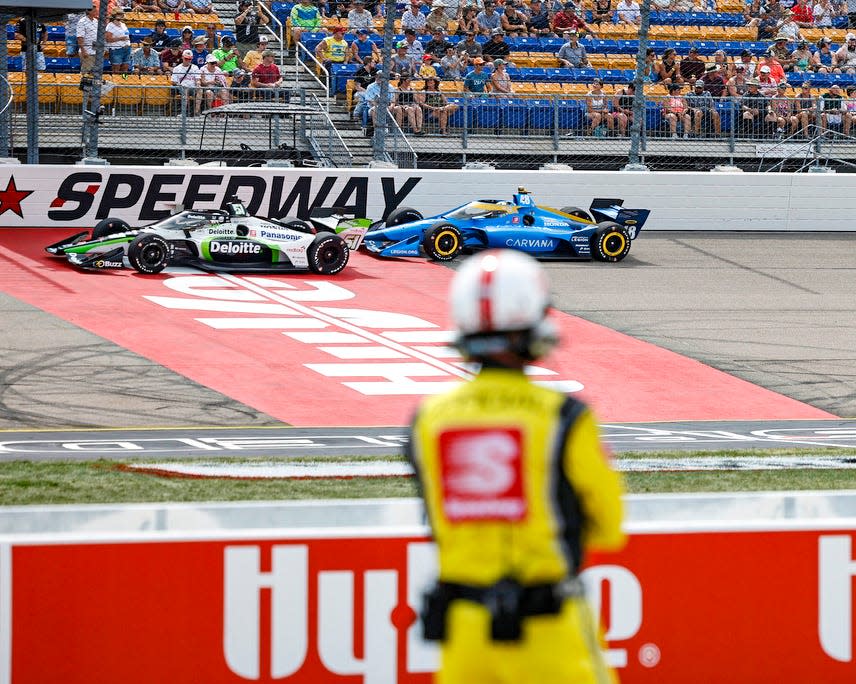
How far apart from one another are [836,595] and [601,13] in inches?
927

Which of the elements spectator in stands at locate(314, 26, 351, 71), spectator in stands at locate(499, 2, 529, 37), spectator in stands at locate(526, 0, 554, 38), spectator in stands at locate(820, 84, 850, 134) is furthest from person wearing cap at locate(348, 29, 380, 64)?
spectator in stands at locate(820, 84, 850, 134)

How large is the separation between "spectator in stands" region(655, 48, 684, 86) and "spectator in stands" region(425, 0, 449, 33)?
381 centimetres

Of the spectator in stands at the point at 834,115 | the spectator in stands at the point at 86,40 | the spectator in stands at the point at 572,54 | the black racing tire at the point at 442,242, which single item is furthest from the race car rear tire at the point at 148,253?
the spectator in stands at the point at 834,115

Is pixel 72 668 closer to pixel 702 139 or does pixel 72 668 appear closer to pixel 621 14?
pixel 702 139

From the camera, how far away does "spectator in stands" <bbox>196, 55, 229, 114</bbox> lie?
2227 centimetres

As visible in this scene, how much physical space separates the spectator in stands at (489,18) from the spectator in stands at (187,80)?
558cm

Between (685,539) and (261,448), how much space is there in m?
6.02

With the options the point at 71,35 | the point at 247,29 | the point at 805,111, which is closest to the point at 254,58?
the point at 247,29

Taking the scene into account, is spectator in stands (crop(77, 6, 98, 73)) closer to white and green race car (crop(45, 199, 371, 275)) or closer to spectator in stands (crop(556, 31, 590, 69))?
white and green race car (crop(45, 199, 371, 275))

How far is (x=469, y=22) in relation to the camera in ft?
85.8

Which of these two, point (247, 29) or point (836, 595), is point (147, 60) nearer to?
point (247, 29)

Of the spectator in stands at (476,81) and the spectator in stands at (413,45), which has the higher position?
the spectator in stands at (413,45)

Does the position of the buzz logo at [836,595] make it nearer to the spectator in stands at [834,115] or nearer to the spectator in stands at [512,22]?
the spectator in stands at [834,115]

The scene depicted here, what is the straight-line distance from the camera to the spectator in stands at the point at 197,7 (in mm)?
25641
